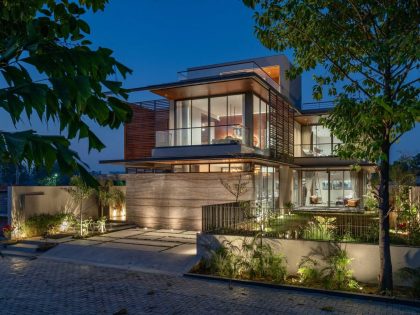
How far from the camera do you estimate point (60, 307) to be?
8188mm

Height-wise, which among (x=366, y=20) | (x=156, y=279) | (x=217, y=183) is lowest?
(x=156, y=279)

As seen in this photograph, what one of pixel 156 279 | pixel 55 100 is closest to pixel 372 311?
pixel 156 279

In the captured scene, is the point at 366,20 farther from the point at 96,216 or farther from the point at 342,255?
the point at 96,216

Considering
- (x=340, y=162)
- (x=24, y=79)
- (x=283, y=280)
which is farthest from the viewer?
(x=340, y=162)

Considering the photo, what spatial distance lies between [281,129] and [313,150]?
5769 millimetres

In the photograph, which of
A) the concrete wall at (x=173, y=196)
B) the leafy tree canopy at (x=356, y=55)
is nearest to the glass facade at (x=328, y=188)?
the concrete wall at (x=173, y=196)

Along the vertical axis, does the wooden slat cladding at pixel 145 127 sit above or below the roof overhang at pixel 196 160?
above

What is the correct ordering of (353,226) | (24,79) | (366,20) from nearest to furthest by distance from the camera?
(24,79) → (366,20) → (353,226)

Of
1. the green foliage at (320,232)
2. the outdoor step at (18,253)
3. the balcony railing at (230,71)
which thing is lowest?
the outdoor step at (18,253)

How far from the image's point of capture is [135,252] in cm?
1312

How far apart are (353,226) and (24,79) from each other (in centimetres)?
1024

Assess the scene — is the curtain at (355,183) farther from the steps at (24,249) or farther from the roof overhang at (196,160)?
the steps at (24,249)

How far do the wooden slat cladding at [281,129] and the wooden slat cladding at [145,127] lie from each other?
5.80m

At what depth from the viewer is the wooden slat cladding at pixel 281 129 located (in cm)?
1958
